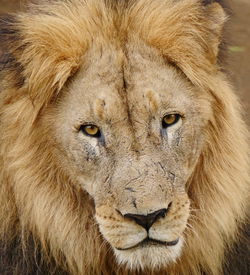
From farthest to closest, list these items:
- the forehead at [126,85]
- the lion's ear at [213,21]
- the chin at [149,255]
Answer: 1. the lion's ear at [213,21]
2. the forehead at [126,85]
3. the chin at [149,255]

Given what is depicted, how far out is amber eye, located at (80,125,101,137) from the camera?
3.95 metres

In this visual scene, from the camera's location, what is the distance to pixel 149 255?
12.5 ft

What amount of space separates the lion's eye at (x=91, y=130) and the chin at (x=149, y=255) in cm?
58

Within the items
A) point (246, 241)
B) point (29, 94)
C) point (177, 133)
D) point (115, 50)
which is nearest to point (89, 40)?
point (115, 50)

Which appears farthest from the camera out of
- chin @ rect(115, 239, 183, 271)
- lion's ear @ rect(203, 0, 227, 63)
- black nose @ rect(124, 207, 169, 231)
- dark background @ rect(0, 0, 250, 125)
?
dark background @ rect(0, 0, 250, 125)

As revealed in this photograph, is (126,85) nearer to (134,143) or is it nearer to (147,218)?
(134,143)

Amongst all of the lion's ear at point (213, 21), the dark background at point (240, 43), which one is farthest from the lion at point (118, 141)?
the dark background at point (240, 43)

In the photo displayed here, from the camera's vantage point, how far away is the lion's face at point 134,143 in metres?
3.76

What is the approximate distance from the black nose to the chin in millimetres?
140

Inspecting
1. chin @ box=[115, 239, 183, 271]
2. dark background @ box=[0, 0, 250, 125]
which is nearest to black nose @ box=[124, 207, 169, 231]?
chin @ box=[115, 239, 183, 271]

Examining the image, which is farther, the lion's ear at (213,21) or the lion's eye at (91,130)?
the lion's ear at (213,21)

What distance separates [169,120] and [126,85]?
0.28m

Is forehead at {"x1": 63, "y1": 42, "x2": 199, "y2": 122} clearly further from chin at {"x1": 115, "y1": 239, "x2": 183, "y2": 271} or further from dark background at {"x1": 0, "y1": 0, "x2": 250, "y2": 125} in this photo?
dark background at {"x1": 0, "y1": 0, "x2": 250, "y2": 125}

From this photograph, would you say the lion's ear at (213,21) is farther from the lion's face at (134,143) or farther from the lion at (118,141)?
the lion's face at (134,143)
